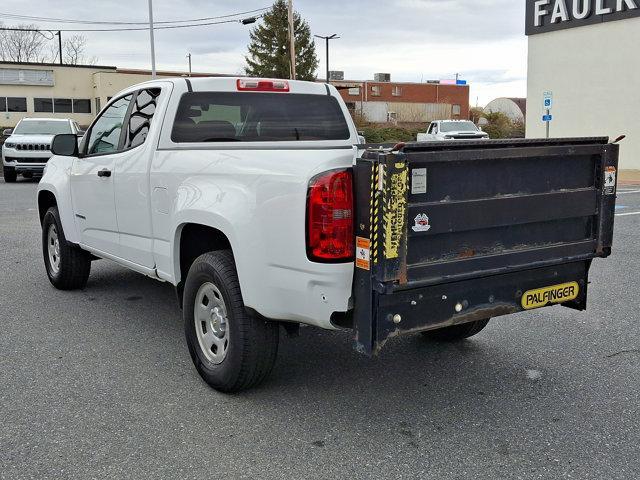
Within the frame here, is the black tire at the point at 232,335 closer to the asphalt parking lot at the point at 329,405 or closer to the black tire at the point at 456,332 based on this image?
the asphalt parking lot at the point at 329,405

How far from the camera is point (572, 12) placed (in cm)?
2714

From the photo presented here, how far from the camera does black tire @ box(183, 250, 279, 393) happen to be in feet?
12.8

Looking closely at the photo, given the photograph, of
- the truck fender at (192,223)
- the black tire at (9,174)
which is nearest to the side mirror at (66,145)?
the truck fender at (192,223)

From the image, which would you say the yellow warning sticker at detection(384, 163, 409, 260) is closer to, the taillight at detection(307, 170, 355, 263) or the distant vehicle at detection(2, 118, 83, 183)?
the taillight at detection(307, 170, 355, 263)

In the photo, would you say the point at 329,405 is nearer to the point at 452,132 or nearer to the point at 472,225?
the point at 472,225

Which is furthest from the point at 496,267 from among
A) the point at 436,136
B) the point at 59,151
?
the point at 436,136

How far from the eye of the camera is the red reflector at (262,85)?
541 cm

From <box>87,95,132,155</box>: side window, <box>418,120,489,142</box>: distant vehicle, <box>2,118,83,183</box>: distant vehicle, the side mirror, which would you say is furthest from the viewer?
<box>418,120,489,142</box>: distant vehicle

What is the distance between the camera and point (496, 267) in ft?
12.2

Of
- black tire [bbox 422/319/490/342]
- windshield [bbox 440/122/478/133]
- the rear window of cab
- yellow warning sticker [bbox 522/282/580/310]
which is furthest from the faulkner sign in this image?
yellow warning sticker [bbox 522/282/580/310]

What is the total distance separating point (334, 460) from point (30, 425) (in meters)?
1.68

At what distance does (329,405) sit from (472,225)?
1340 millimetres

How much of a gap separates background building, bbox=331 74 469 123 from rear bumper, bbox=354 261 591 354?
63578 millimetres

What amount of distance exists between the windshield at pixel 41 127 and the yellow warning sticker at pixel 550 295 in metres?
18.8
